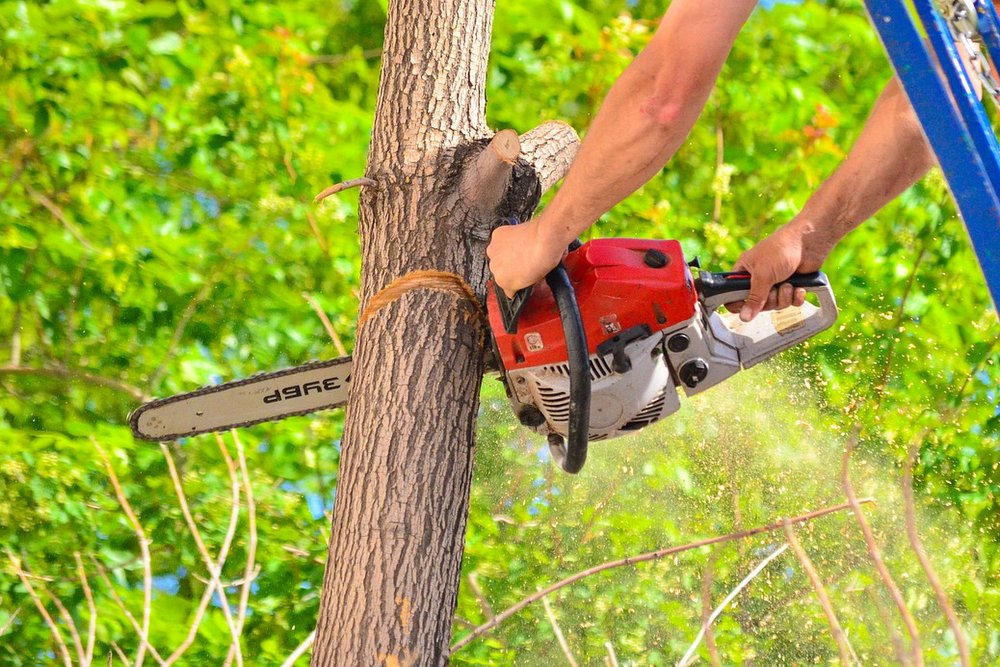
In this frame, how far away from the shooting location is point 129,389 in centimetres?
487

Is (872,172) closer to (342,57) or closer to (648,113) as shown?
(648,113)

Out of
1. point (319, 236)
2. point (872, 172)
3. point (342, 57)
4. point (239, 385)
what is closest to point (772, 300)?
point (872, 172)

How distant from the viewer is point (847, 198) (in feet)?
6.52

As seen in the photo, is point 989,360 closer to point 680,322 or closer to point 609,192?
point 680,322

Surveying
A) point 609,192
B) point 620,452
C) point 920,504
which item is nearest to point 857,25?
point 920,504

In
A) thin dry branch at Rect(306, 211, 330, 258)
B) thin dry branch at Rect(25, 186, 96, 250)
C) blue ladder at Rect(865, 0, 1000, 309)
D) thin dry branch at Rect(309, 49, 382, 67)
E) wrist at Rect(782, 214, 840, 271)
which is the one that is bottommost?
blue ladder at Rect(865, 0, 1000, 309)

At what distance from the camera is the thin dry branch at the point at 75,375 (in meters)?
4.93

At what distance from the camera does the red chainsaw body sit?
1.88m

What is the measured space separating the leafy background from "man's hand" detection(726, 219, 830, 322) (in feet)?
5.78

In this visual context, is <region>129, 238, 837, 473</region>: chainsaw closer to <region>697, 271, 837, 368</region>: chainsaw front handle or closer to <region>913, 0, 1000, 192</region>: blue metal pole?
<region>697, 271, 837, 368</region>: chainsaw front handle

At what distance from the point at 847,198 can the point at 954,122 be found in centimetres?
83

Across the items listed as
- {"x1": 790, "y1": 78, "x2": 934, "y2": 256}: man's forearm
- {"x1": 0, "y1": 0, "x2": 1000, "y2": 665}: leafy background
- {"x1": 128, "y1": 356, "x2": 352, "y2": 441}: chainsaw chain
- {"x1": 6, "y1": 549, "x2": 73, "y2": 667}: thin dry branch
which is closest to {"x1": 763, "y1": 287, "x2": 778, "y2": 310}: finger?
{"x1": 790, "y1": 78, "x2": 934, "y2": 256}: man's forearm

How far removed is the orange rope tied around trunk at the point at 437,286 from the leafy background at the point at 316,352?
169 centimetres

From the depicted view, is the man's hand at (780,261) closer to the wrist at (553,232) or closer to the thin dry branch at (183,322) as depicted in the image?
the wrist at (553,232)
